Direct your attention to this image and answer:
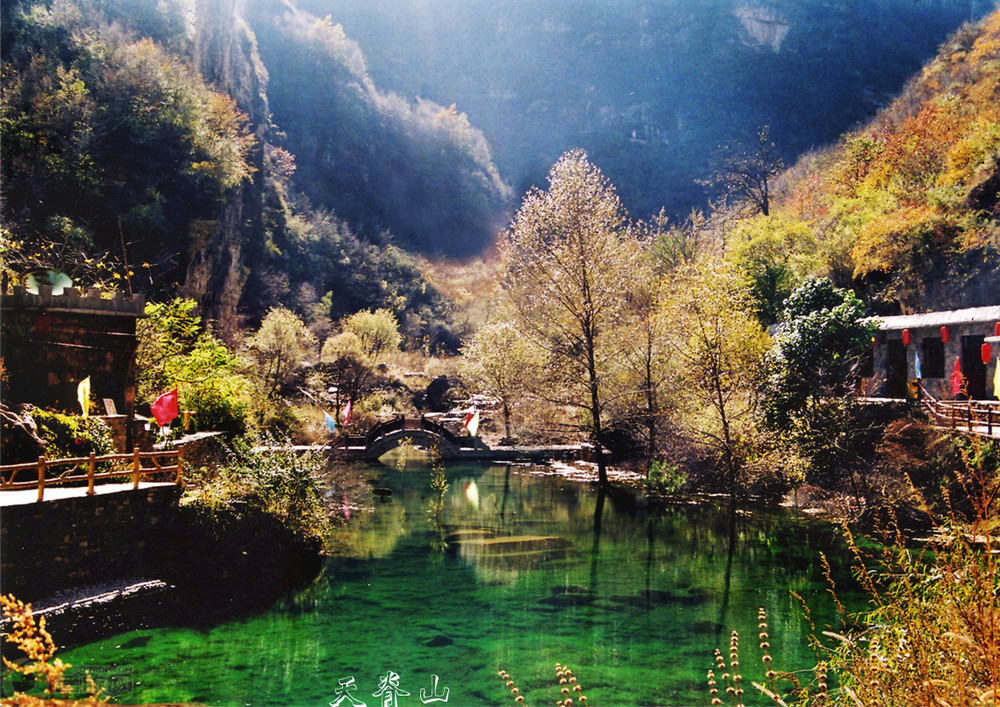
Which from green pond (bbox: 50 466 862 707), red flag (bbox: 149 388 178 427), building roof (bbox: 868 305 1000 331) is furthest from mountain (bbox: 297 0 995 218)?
red flag (bbox: 149 388 178 427)

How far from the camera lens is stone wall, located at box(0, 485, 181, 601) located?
1080 centimetres

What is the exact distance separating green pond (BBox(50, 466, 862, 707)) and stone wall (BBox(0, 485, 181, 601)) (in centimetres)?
202

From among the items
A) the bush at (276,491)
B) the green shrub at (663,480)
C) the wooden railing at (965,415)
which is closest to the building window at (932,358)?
the wooden railing at (965,415)

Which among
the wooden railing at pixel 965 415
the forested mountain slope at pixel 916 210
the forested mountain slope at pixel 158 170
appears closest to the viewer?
the wooden railing at pixel 965 415

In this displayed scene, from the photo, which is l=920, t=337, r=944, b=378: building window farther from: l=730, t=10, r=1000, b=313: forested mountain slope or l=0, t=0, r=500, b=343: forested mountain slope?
l=0, t=0, r=500, b=343: forested mountain slope

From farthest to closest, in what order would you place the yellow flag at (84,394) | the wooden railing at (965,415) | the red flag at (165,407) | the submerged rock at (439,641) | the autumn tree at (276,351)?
the autumn tree at (276,351), the wooden railing at (965,415), the red flag at (165,407), the yellow flag at (84,394), the submerged rock at (439,641)

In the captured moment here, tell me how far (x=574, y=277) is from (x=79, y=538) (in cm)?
1603

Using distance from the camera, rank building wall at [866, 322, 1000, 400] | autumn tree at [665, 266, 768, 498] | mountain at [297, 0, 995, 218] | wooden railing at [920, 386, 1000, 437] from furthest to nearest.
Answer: mountain at [297, 0, 995, 218]
autumn tree at [665, 266, 768, 498]
building wall at [866, 322, 1000, 400]
wooden railing at [920, 386, 1000, 437]

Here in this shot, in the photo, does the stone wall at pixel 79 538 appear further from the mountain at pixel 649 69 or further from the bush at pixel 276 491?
the mountain at pixel 649 69

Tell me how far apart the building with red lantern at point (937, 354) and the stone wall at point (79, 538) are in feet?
59.8

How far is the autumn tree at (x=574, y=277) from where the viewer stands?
77.8 feet

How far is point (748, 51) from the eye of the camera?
278 feet

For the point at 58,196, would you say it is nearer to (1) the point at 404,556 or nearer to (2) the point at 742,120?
(1) the point at 404,556

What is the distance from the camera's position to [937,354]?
22172 millimetres
